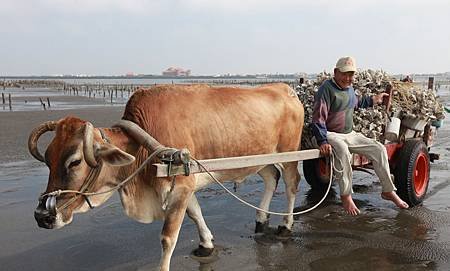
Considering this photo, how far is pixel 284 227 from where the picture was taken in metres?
5.90

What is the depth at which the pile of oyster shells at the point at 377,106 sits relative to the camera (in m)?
6.50

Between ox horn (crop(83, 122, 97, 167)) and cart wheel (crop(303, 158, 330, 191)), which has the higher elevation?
ox horn (crop(83, 122, 97, 167))

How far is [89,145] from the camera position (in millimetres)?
3693

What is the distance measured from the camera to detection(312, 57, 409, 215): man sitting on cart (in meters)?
5.49

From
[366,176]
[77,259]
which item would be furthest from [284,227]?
[366,176]

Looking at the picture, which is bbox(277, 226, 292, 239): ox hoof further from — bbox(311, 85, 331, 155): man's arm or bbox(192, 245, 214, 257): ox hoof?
bbox(311, 85, 331, 155): man's arm

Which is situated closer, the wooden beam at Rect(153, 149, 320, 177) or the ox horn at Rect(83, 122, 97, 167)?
the ox horn at Rect(83, 122, 97, 167)

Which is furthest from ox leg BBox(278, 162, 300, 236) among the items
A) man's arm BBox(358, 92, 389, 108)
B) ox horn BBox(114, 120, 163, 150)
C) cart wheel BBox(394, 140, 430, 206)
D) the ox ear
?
the ox ear

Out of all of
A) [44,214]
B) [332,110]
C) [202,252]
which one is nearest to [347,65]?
[332,110]

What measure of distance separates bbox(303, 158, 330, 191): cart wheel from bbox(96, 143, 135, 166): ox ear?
405cm

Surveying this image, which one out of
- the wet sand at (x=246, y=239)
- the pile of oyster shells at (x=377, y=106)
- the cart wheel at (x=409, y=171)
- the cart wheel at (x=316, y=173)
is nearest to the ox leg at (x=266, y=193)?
the wet sand at (x=246, y=239)

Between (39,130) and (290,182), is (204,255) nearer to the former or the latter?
(290,182)

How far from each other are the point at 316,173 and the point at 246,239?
217 cm

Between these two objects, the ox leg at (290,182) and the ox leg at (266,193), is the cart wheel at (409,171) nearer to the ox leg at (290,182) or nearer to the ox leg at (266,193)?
the ox leg at (290,182)
